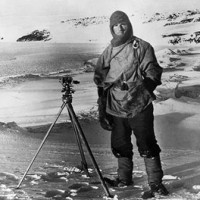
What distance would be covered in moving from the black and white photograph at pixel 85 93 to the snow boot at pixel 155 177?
0.33ft

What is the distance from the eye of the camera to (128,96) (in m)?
1.92

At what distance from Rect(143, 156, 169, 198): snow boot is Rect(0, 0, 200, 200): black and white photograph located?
101mm

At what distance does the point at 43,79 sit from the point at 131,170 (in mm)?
704

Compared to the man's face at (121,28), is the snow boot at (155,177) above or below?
below

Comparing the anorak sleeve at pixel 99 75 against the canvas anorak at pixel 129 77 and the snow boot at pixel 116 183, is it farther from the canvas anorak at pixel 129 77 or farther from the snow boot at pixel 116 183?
the snow boot at pixel 116 183

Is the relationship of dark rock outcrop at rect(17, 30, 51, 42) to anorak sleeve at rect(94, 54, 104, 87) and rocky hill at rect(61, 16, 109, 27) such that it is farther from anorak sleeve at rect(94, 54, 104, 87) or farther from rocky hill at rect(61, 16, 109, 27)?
anorak sleeve at rect(94, 54, 104, 87)

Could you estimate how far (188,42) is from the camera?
2.40 meters

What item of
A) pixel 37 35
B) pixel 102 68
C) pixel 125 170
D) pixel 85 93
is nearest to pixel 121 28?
pixel 102 68

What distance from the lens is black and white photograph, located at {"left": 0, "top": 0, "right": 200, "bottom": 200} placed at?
2.07 m

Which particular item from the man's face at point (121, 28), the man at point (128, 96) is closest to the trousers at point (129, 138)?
the man at point (128, 96)

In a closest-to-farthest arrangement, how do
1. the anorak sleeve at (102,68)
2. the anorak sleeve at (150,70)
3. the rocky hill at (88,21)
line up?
the anorak sleeve at (150,70) < the anorak sleeve at (102,68) < the rocky hill at (88,21)

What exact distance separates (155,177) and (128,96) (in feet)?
1.29

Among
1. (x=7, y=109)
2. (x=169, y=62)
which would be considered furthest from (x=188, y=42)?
(x=7, y=109)

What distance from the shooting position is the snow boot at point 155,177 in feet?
6.22
